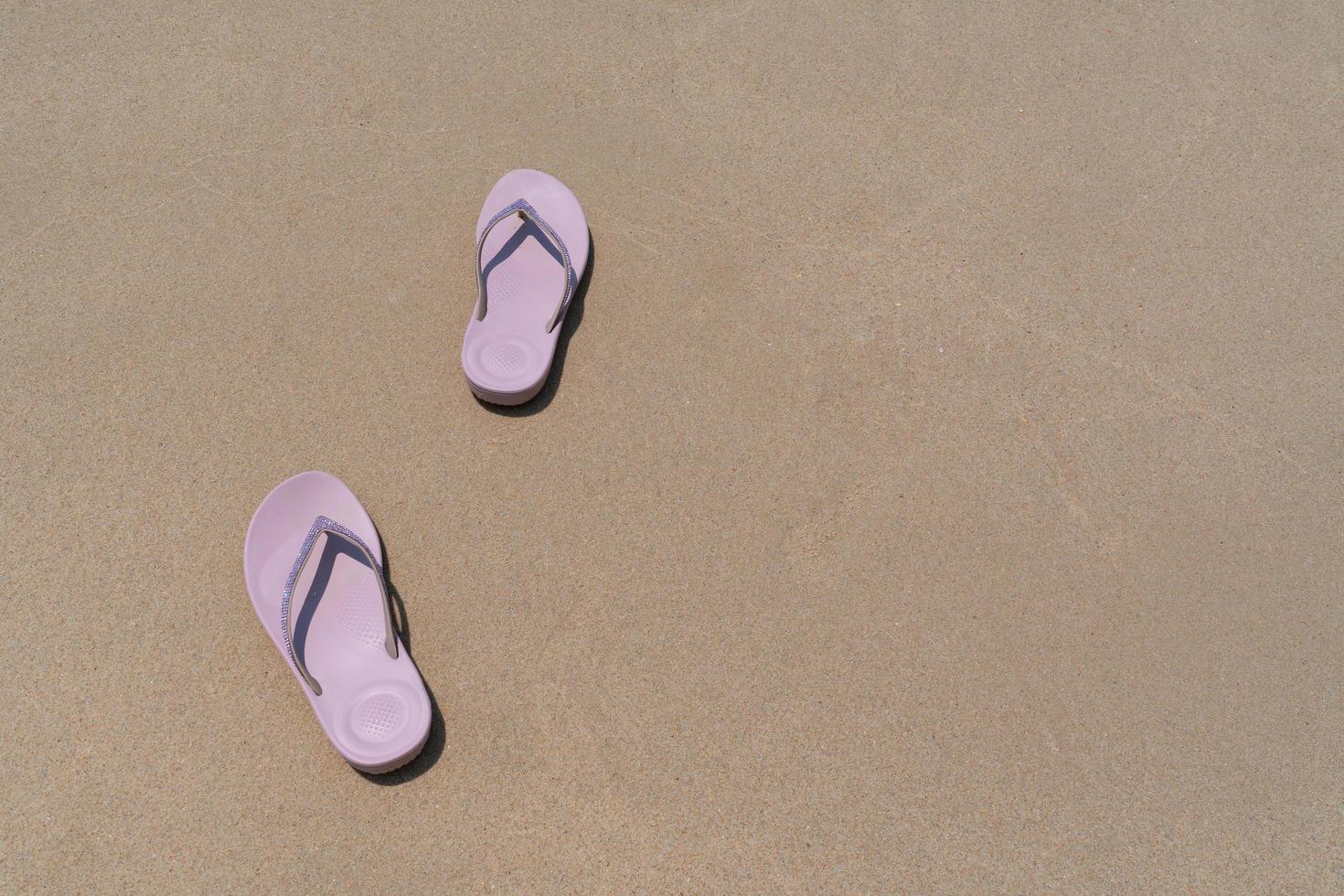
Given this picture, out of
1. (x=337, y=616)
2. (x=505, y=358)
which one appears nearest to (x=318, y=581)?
(x=337, y=616)

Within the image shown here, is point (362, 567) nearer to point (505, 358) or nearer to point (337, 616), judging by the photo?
point (337, 616)

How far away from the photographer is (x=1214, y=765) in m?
1.89

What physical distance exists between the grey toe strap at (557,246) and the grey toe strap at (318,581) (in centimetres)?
58

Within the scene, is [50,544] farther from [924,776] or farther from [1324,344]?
[1324,344]

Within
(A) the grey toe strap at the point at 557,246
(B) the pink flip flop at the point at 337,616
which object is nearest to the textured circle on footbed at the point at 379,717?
(B) the pink flip flop at the point at 337,616

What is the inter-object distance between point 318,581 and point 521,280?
0.81m

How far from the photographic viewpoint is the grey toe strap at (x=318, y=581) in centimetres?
179

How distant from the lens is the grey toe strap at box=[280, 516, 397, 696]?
70.4 inches

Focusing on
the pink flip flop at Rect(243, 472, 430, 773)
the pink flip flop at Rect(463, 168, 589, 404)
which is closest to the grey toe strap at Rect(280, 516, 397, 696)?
the pink flip flop at Rect(243, 472, 430, 773)

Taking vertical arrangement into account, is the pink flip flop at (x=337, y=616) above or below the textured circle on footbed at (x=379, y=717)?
above

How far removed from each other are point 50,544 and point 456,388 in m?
0.87

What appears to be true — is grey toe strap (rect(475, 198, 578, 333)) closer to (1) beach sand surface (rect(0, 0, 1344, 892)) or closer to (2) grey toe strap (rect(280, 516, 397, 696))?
(1) beach sand surface (rect(0, 0, 1344, 892))

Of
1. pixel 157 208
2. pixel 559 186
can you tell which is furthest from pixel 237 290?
pixel 559 186

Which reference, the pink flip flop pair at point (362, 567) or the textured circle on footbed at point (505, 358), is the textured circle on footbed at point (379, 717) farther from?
the textured circle on footbed at point (505, 358)
